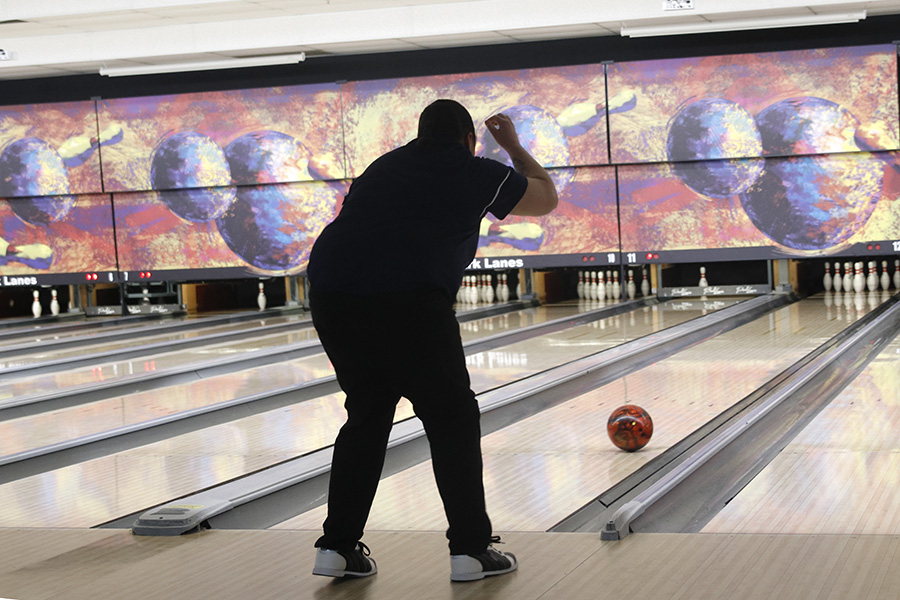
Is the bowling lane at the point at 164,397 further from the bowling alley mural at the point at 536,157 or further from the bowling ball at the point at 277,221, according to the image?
the bowling ball at the point at 277,221

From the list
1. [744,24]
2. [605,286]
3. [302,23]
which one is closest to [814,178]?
[744,24]

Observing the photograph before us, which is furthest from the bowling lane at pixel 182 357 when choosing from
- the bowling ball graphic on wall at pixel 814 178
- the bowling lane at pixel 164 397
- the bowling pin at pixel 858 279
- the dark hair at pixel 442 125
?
the dark hair at pixel 442 125

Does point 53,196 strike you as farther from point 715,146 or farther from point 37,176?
point 715,146

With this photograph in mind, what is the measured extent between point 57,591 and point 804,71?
7.32 m

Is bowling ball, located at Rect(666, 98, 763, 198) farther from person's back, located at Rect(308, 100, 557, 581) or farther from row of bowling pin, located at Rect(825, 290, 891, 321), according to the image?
person's back, located at Rect(308, 100, 557, 581)

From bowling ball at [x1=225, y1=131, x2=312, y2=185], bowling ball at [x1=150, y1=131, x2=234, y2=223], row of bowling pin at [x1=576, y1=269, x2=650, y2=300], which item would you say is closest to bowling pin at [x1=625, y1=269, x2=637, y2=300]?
row of bowling pin at [x1=576, y1=269, x2=650, y2=300]

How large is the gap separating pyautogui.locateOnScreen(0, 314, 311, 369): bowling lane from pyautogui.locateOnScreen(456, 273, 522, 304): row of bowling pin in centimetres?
146

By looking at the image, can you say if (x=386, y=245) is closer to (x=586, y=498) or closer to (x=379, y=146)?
(x=586, y=498)

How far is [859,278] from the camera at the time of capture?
27.2 ft

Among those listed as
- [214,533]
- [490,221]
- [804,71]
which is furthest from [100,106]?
[214,533]

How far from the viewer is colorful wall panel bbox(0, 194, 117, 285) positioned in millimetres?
9242

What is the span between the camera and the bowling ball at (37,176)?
30.2ft

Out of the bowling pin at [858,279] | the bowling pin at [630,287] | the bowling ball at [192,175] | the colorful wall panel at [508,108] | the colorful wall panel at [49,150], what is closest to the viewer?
the bowling pin at [858,279]

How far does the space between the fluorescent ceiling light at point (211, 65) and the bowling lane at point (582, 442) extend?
4.54 m
